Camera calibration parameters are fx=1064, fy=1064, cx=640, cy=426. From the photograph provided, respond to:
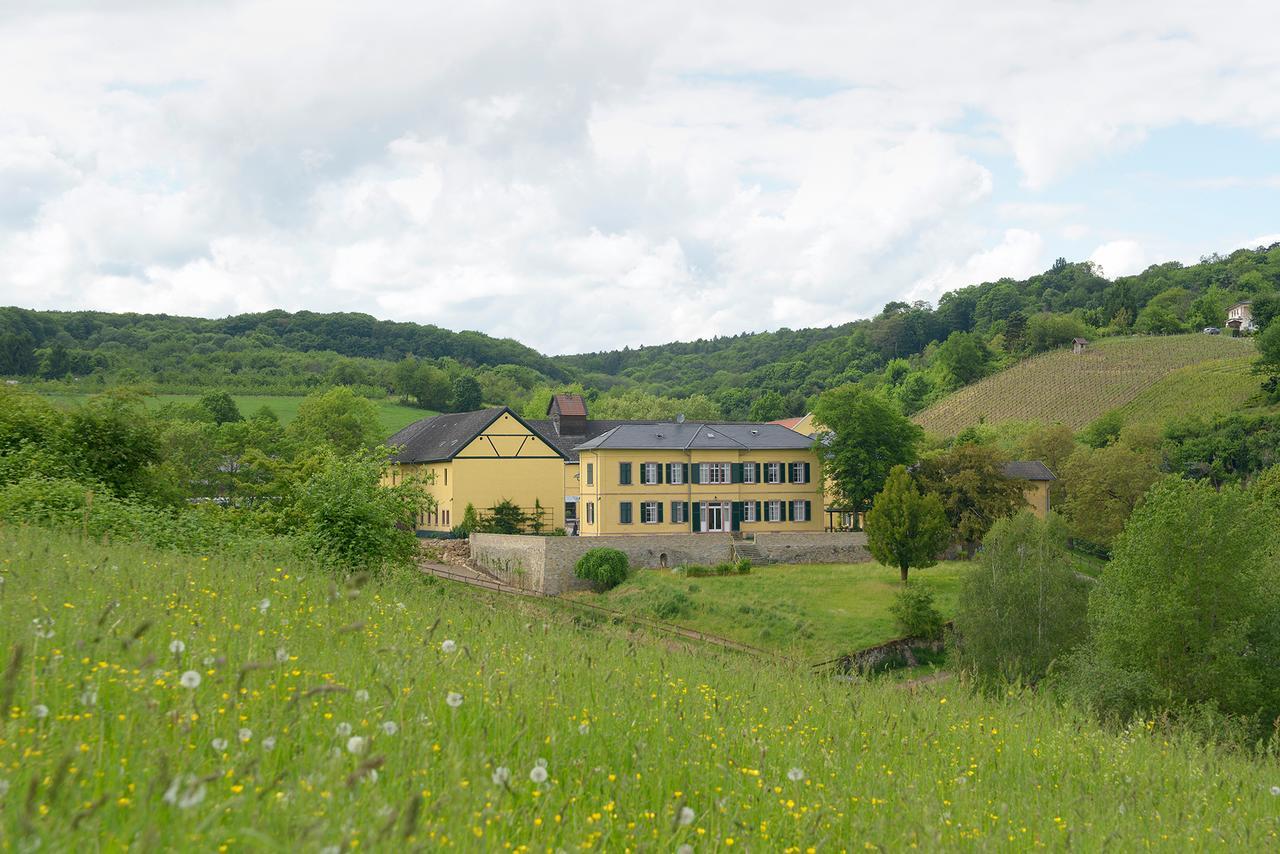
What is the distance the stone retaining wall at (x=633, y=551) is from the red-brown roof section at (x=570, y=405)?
15481 millimetres

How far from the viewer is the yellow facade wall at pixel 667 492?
52781 millimetres

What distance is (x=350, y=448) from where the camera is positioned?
2985 inches

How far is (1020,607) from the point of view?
34.8 m

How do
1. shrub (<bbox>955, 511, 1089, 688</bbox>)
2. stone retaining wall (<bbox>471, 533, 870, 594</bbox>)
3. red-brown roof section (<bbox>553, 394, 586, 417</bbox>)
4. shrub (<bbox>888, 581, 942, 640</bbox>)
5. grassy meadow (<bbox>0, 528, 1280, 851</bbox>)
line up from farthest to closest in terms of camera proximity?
red-brown roof section (<bbox>553, 394, 586, 417</bbox>), stone retaining wall (<bbox>471, 533, 870, 594</bbox>), shrub (<bbox>888, 581, 942, 640</bbox>), shrub (<bbox>955, 511, 1089, 688</bbox>), grassy meadow (<bbox>0, 528, 1280, 851</bbox>)

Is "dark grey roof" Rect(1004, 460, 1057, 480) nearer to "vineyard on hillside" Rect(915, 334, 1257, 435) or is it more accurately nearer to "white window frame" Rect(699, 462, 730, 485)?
"white window frame" Rect(699, 462, 730, 485)

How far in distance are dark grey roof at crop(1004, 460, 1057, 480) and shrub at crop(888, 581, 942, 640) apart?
18193 mm

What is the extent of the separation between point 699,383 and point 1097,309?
5676cm

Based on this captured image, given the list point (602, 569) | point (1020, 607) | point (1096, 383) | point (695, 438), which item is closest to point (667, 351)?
point (1096, 383)

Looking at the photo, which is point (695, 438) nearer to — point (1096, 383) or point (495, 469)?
point (495, 469)

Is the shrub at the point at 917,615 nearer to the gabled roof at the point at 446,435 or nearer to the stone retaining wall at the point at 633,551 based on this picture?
the stone retaining wall at the point at 633,551

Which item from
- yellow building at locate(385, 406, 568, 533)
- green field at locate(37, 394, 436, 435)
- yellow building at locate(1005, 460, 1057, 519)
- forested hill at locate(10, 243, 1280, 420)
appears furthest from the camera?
forested hill at locate(10, 243, 1280, 420)

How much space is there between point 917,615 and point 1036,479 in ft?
67.8

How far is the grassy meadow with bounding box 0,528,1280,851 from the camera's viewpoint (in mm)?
3990

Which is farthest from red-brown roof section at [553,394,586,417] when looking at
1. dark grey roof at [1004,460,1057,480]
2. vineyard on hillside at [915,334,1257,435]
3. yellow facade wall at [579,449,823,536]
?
vineyard on hillside at [915,334,1257,435]
